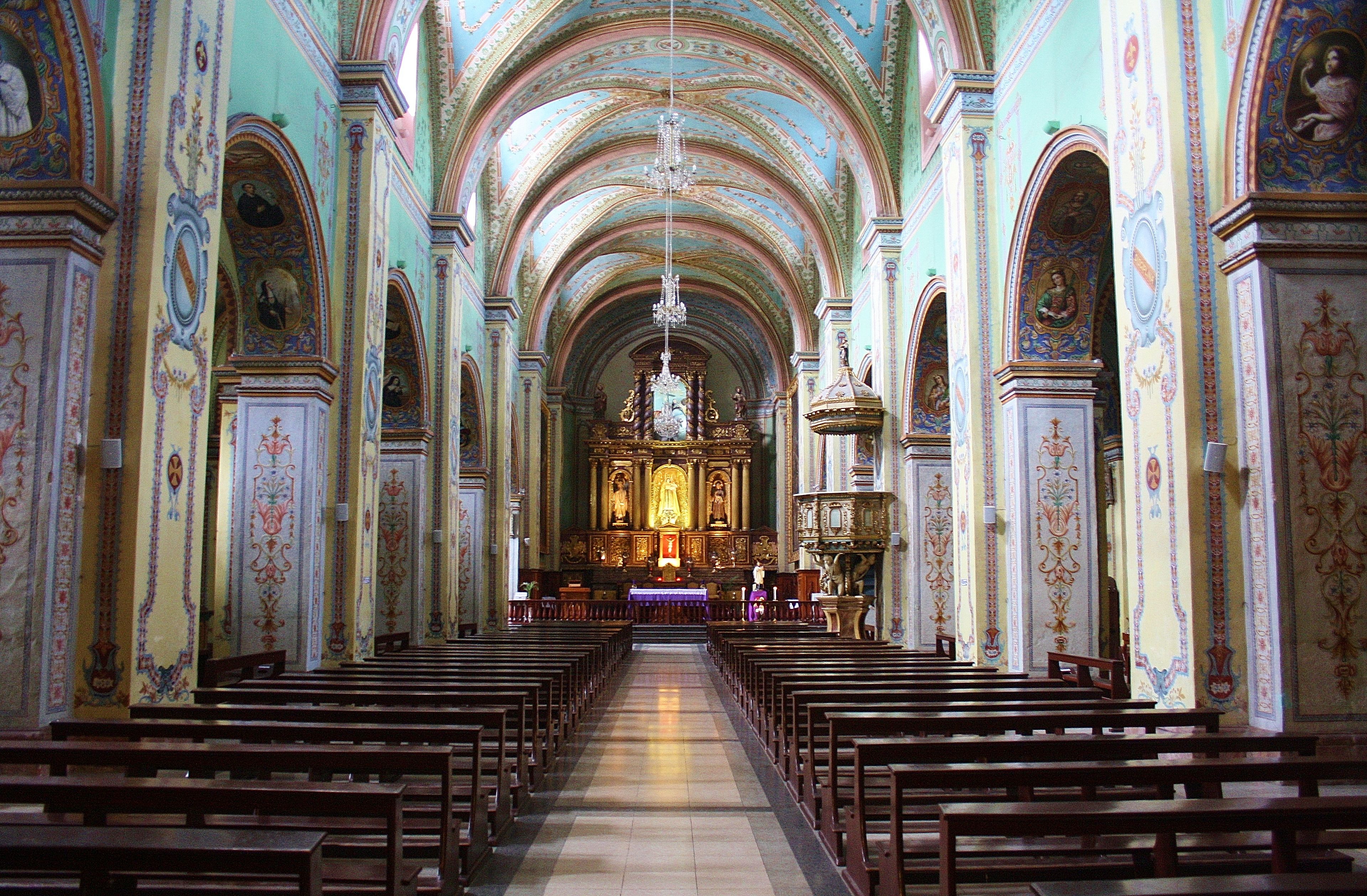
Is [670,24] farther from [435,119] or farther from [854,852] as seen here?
[854,852]

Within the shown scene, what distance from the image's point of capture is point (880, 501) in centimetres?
1598

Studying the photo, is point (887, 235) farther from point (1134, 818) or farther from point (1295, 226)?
point (1134, 818)

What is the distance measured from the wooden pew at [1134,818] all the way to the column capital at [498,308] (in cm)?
1878

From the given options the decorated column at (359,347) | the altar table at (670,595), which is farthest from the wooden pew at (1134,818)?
the altar table at (670,595)

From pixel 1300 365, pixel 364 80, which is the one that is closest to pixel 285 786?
pixel 1300 365

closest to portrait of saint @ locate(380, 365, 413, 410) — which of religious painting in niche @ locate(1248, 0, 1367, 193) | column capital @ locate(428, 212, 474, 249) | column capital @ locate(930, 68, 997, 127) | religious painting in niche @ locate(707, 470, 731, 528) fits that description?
column capital @ locate(428, 212, 474, 249)

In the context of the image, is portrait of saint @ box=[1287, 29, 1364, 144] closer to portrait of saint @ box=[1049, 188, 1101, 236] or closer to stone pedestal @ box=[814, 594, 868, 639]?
portrait of saint @ box=[1049, 188, 1101, 236]

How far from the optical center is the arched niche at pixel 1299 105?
20.5 ft

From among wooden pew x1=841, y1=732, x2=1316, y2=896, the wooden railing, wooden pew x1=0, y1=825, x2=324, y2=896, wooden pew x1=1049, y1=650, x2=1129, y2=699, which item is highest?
wooden pew x1=0, y1=825, x2=324, y2=896

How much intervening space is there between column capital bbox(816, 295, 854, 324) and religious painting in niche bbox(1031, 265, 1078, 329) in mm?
9730

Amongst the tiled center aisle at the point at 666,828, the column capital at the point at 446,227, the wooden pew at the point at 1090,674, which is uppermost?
the column capital at the point at 446,227

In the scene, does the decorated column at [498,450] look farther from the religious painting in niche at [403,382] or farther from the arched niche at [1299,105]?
the arched niche at [1299,105]

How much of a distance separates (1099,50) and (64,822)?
9.02 metres

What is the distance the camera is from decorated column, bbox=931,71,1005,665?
35.9ft
